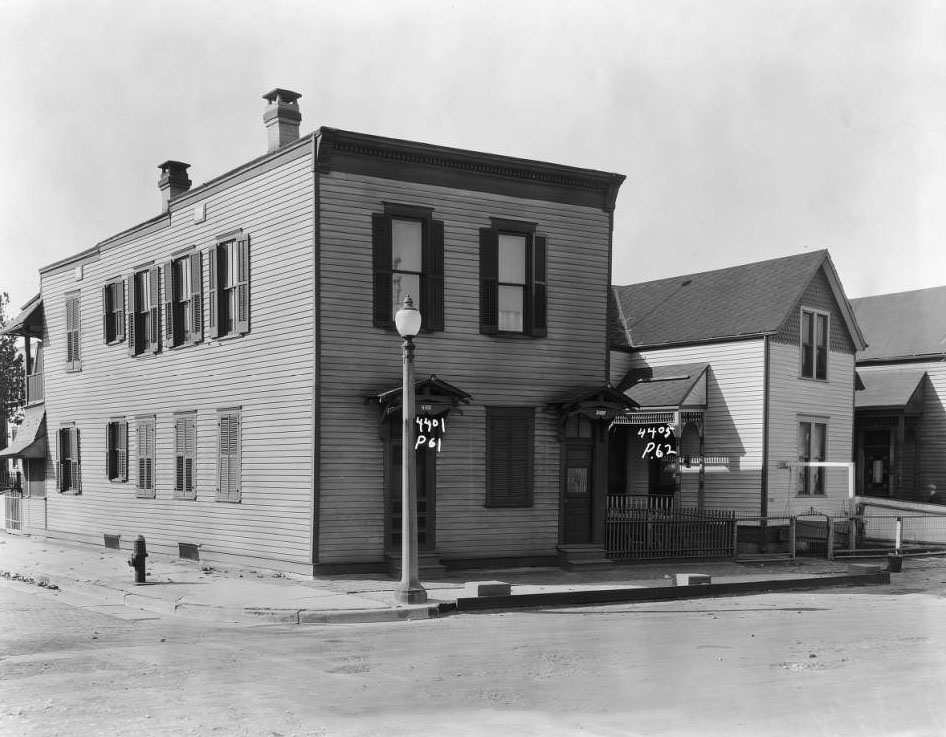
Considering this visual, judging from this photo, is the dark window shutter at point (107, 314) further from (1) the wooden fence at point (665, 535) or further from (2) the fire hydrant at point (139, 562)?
(1) the wooden fence at point (665, 535)

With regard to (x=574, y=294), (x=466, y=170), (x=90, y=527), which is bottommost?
(x=90, y=527)

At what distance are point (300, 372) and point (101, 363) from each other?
10074mm

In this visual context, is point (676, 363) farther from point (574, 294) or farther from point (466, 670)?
point (466, 670)

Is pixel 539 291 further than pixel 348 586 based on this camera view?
Yes

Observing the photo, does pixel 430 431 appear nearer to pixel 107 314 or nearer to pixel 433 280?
pixel 433 280

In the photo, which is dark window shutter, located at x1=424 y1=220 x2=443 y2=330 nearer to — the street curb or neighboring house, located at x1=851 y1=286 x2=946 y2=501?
the street curb

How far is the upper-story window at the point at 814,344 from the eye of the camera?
30045 mm

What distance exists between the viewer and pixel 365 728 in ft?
26.6

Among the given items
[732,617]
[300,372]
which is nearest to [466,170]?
[300,372]

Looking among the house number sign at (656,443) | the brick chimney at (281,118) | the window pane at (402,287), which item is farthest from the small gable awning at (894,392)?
the brick chimney at (281,118)

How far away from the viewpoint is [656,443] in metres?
30.8

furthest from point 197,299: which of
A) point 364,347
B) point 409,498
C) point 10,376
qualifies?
point 10,376

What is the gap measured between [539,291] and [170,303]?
27.5 feet

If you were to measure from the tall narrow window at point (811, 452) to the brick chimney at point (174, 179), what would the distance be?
18.2 meters
